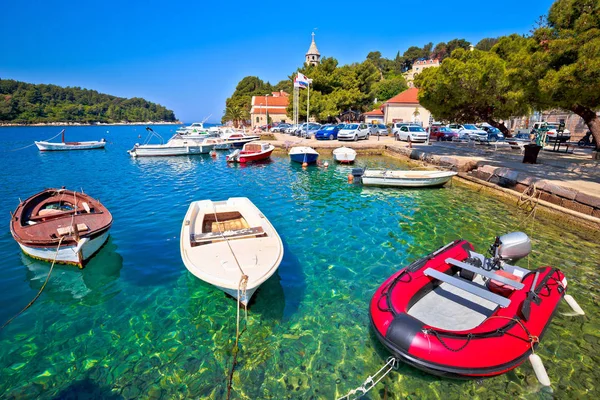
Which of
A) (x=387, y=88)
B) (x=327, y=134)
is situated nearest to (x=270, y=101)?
(x=387, y=88)

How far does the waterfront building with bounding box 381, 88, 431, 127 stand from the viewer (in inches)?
2029

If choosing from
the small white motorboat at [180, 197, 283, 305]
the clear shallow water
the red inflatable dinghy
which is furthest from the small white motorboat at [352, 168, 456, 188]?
the red inflatable dinghy

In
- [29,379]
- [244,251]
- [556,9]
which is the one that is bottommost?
[29,379]

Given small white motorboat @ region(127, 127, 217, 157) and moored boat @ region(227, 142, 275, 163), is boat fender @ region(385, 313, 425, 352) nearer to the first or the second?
moored boat @ region(227, 142, 275, 163)

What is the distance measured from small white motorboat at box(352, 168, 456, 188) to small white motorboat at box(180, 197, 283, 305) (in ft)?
30.0

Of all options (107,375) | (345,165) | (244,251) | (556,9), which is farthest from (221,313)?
(345,165)

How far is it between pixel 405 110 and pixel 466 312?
52.9 metres

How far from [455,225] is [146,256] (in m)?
10.2

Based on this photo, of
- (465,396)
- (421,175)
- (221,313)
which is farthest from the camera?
(421,175)

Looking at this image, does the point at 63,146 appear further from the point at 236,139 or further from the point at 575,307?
the point at 575,307

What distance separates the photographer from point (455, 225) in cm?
1045

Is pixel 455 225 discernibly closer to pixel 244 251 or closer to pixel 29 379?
pixel 244 251

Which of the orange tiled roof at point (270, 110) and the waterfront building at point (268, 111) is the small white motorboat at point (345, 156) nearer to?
the waterfront building at point (268, 111)

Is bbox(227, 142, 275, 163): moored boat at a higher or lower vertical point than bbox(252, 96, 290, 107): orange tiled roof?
lower
